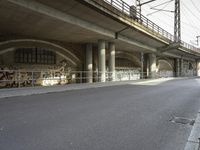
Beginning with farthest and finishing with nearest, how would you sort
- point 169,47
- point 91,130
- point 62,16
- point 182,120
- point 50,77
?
point 169,47, point 50,77, point 62,16, point 182,120, point 91,130


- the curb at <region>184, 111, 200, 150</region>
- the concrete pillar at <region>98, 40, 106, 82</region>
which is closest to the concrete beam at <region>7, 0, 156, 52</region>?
the concrete pillar at <region>98, 40, 106, 82</region>

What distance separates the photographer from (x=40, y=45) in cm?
2395

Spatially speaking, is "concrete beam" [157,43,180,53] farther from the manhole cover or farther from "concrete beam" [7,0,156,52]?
the manhole cover

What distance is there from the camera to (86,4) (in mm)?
16406

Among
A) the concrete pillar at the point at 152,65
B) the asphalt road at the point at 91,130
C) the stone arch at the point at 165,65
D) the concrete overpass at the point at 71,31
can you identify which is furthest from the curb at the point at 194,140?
the stone arch at the point at 165,65

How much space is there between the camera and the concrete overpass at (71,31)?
52.9ft

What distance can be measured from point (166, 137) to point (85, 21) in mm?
16112

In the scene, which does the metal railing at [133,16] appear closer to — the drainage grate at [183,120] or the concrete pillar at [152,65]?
the concrete pillar at [152,65]

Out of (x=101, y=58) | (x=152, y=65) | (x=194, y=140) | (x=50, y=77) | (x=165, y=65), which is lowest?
(x=194, y=140)

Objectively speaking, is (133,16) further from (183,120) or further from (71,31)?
(183,120)

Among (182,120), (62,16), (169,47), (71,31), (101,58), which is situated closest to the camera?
(182,120)

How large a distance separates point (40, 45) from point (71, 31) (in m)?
4.35

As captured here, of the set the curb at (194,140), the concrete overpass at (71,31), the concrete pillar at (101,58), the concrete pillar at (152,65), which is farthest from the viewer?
the concrete pillar at (152,65)

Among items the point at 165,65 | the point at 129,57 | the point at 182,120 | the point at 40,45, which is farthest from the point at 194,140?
the point at 165,65
